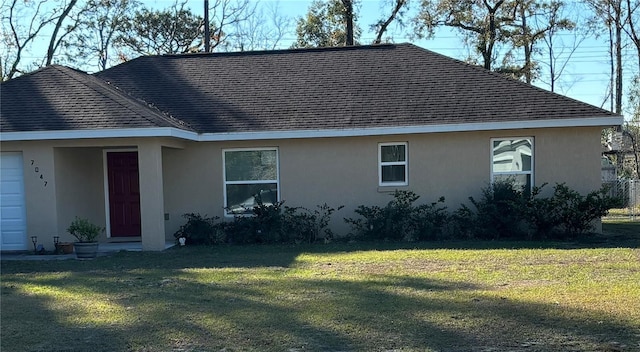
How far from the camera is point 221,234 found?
12.6 meters

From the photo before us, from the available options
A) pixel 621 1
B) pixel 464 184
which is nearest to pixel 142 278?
pixel 464 184

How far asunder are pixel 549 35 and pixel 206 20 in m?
19.2

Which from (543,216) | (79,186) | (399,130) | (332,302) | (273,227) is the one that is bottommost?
(332,302)

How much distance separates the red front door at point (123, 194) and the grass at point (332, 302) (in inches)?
137

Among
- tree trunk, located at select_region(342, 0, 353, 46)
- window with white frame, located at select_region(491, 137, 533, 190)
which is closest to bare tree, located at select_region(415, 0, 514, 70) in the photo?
tree trunk, located at select_region(342, 0, 353, 46)

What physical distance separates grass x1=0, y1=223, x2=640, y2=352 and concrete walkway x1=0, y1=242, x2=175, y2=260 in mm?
660

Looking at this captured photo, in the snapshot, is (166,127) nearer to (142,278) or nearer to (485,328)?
(142,278)

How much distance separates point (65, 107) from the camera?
11750mm

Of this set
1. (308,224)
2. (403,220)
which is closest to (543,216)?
(403,220)

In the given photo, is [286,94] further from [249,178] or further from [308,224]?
[308,224]

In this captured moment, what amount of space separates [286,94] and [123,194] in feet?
16.0

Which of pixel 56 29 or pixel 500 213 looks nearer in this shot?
pixel 500 213

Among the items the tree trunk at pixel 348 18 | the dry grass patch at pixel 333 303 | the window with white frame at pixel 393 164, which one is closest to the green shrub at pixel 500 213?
the window with white frame at pixel 393 164

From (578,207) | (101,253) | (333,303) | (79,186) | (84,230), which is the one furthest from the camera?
(79,186)
